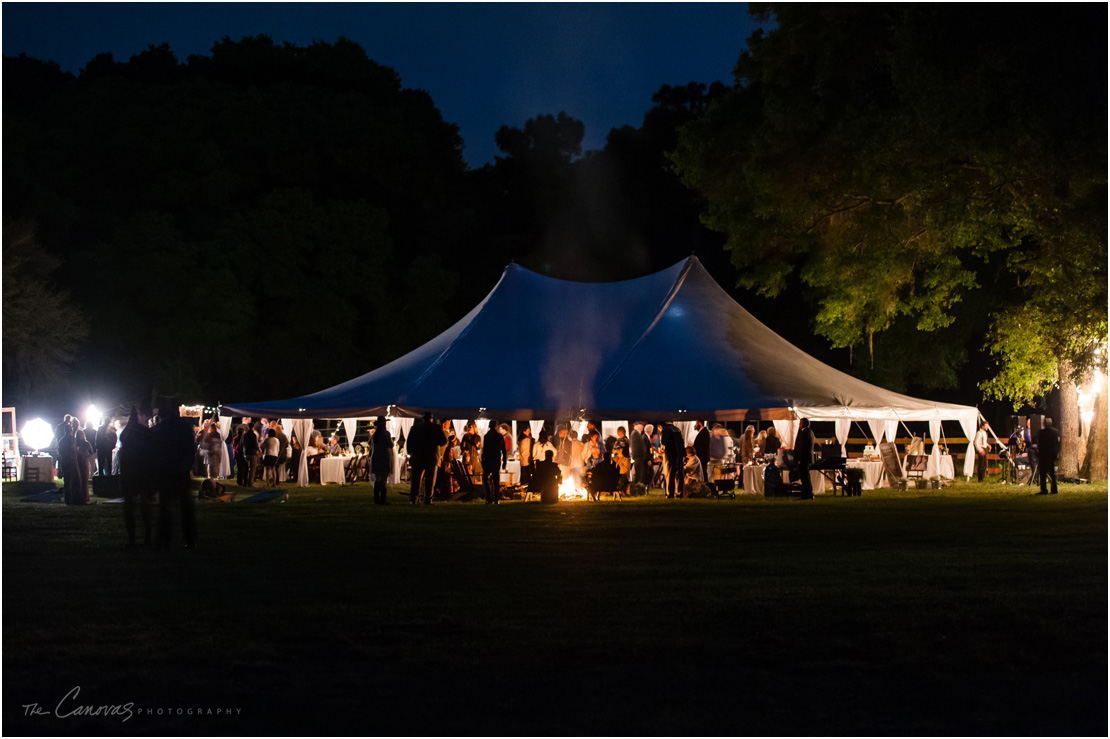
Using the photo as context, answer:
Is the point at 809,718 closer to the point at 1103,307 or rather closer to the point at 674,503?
the point at 674,503

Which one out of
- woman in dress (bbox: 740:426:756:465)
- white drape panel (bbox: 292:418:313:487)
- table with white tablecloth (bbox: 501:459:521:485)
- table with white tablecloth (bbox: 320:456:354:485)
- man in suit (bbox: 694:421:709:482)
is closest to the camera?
man in suit (bbox: 694:421:709:482)

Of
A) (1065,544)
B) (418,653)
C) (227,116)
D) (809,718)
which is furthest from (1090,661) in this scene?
(227,116)

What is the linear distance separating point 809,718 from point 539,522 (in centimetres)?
1113

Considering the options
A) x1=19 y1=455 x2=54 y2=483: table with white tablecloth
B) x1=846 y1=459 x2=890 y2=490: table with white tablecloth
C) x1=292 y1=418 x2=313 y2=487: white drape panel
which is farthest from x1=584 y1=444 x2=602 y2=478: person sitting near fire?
x1=19 y1=455 x2=54 y2=483: table with white tablecloth

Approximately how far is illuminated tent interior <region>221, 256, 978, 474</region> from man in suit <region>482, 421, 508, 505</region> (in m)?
2.09

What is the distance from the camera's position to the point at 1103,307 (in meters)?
22.4

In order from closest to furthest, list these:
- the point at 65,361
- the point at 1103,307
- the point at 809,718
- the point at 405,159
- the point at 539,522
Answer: the point at 809,718
the point at 539,522
the point at 1103,307
the point at 65,361
the point at 405,159

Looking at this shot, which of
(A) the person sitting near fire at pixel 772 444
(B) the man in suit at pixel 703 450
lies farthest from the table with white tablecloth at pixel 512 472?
(A) the person sitting near fire at pixel 772 444

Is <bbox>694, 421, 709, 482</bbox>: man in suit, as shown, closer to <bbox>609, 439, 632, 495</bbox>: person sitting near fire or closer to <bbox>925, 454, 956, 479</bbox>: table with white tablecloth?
<bbox>609, 439, 632, 495</bbox>: person sitting near fire

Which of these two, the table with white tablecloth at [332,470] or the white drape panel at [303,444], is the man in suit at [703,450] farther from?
the white drape panel at [303,444]

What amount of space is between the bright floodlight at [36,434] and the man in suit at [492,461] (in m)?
15.7

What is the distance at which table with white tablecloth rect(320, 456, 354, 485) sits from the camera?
2736 centimetres

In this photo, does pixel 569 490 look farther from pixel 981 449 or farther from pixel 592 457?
pixel 981 449

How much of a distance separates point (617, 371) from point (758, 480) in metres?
3.40
